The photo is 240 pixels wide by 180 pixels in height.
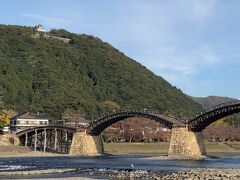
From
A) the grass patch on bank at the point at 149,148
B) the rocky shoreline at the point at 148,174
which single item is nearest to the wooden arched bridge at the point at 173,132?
the grass patch on bank at the point at 149,148

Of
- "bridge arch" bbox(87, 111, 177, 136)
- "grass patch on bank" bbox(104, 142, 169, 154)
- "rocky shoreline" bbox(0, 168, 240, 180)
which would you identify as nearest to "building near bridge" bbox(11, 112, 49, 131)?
"grass patch on bank" bbox(104, 142, 169, 154)

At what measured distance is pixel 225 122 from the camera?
160500mm

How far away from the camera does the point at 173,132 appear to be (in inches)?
3118

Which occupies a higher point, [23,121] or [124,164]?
[23,121]

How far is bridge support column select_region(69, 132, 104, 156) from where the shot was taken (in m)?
96.2

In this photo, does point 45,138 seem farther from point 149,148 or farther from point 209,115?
point 209,115

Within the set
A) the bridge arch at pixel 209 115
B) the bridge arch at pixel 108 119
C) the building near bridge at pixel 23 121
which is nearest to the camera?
the bridge arch at pixel 209 115

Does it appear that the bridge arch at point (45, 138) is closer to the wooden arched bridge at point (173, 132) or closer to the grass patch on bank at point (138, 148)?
the wooden arched bridge at point (173, 132)

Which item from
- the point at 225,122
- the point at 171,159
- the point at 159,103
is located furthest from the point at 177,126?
the point at 159,103

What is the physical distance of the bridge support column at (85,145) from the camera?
96.2m

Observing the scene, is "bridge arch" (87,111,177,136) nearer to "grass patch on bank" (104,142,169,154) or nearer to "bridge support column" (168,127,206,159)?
"bridge support column" (168,127,206,159)

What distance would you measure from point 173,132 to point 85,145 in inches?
937

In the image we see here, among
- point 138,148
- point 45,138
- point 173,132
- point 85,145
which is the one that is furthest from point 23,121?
point 173,132

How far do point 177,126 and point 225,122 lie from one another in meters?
85.4
